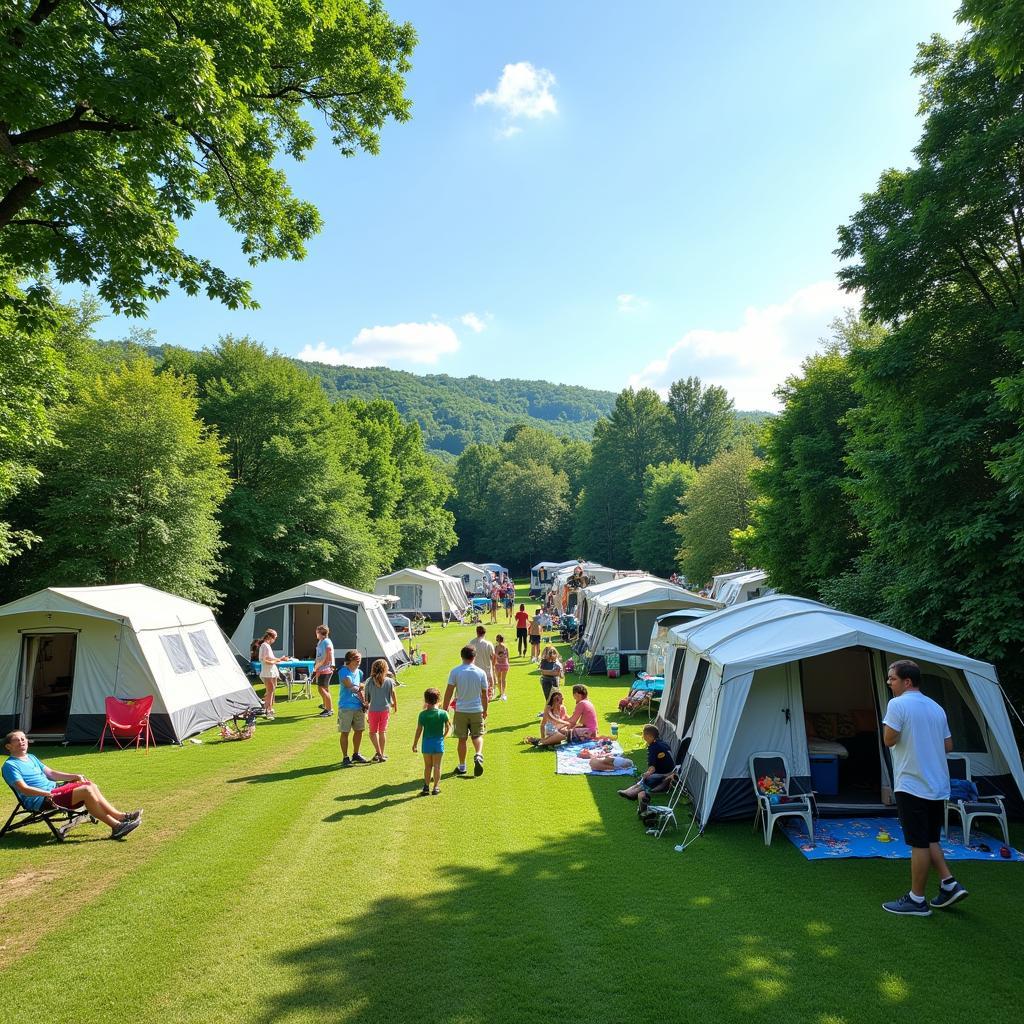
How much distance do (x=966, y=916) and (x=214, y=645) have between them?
11956 mm

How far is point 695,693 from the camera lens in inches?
335

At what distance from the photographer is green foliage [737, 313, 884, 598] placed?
52.0ft

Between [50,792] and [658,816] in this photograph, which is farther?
[658,816]

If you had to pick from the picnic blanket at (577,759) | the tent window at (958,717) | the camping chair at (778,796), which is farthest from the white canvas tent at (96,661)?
the tent window at (958,717)

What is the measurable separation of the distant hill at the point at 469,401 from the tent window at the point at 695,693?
83.4 metres

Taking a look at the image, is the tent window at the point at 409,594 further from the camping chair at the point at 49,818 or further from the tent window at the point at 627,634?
the camping chair at the point at 49,818

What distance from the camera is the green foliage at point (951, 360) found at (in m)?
7.93

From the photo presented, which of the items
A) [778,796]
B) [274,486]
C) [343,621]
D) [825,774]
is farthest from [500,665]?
[274,486]

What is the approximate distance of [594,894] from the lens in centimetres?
538

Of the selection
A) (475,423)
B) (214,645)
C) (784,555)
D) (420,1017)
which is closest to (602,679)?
(784,555)

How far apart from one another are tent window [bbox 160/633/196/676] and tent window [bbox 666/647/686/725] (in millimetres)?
8053

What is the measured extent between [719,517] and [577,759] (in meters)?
27.0

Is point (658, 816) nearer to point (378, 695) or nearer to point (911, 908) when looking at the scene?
point (911, 908)

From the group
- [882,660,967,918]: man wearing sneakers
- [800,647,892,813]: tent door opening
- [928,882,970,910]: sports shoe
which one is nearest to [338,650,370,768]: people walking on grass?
[800,647,892,813]: tent door opening
